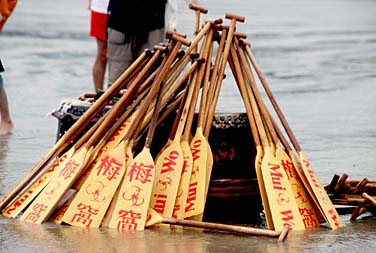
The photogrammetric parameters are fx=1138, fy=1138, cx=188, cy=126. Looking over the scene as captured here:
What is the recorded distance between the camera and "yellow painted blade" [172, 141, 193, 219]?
232 inches

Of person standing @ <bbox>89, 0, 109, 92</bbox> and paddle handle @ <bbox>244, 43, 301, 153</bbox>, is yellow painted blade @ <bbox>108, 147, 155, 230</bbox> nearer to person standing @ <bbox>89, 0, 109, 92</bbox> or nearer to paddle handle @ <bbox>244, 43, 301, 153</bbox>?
paddle handle @ <bbox>244, 43, 301, 153</bbox>

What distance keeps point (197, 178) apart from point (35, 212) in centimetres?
87

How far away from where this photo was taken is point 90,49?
16.1 m

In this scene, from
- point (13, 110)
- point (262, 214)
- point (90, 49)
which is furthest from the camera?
point (90, 49)

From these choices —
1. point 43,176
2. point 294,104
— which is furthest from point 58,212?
point 294,104

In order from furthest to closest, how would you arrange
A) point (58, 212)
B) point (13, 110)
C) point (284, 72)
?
point (284, 72), point (13, 110), point (58, 212)

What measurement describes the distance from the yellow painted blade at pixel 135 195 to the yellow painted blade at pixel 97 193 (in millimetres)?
50

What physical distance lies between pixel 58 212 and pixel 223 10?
15.8 metres

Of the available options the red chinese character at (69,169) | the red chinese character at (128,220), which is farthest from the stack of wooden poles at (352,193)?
the red chinese character at (69,169)

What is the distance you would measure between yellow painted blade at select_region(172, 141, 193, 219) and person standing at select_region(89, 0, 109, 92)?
14.9 ft

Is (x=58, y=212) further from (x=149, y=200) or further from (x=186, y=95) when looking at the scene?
(x=186, y=95)

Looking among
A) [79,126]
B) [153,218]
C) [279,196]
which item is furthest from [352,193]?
[79,126]

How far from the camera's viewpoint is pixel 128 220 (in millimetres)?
5793

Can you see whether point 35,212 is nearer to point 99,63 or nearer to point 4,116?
point 4,116
